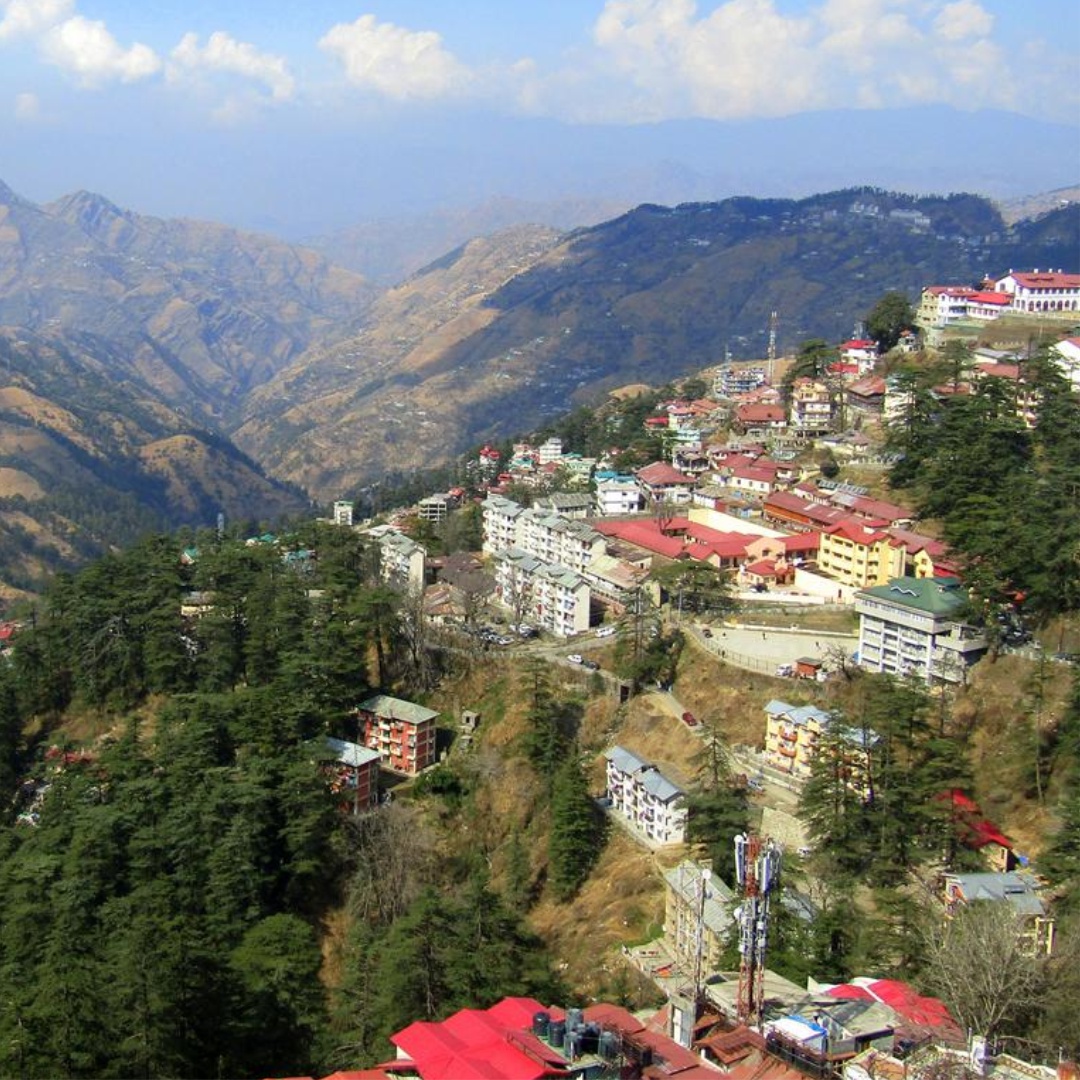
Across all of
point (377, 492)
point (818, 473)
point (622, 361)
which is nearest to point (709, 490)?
point (818, 473)

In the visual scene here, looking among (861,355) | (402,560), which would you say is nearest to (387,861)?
(402,560)

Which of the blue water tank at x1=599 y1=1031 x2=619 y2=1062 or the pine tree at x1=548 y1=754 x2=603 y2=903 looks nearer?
the blue water tank at x1=599 y1=1031 x2=619 y2=1062

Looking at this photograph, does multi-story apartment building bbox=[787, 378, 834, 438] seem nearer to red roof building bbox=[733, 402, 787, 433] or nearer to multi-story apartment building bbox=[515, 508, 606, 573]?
red roof building bbox=[733, 402, 787, 433]

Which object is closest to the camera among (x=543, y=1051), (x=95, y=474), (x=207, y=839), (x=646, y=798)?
(x=543, y=1051)

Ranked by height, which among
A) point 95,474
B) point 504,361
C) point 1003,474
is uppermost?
point 1003,474

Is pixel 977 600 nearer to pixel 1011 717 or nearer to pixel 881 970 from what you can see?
pixel 1011 717

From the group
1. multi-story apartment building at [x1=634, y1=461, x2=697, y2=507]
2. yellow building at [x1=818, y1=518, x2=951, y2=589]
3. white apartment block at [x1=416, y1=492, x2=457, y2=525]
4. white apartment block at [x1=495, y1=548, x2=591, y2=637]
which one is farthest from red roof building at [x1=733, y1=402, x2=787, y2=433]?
yellow building at [x1=818, y1=518, x2=951, y2=589]

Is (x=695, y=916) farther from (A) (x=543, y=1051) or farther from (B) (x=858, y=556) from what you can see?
(B) (x=858, y=556)

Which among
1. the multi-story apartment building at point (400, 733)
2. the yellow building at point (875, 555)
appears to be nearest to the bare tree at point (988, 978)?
the yellow building at point (875, 555)
